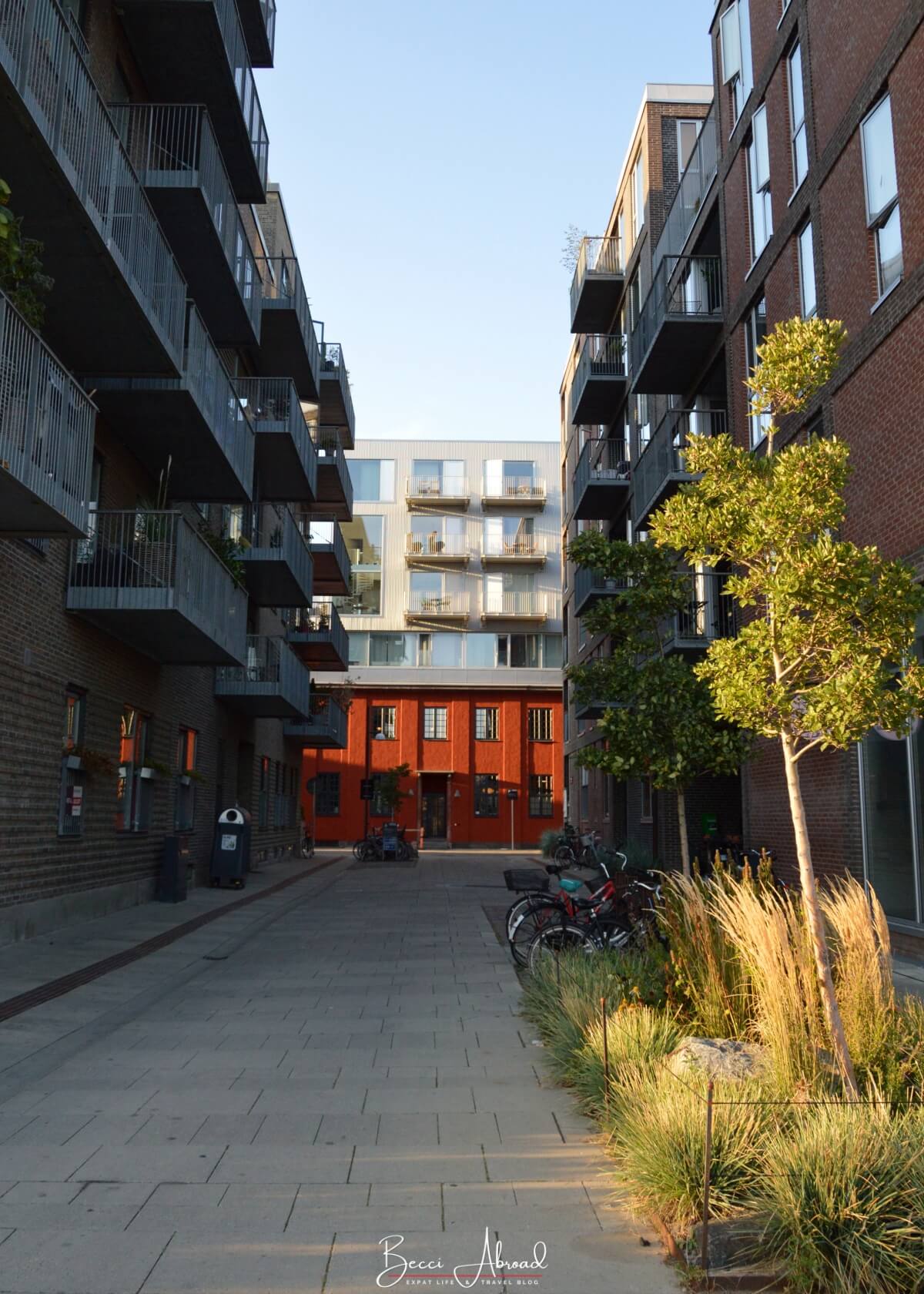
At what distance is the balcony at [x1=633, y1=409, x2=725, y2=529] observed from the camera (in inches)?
827

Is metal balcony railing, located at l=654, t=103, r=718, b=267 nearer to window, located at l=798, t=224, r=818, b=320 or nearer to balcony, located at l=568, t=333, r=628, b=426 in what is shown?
balcony, located at l=568, t=333, r=628, b=426

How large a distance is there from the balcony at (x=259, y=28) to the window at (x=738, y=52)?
315 inches

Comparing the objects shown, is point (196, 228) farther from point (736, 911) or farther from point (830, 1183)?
point (830, 1183)

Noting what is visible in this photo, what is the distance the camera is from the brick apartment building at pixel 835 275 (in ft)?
38.9

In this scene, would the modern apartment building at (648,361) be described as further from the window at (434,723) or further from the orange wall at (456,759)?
the window at (434,723)

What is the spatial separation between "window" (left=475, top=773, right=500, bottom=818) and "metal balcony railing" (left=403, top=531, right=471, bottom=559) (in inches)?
414

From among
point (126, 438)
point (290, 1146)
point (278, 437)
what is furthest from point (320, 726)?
point (290, 1146)

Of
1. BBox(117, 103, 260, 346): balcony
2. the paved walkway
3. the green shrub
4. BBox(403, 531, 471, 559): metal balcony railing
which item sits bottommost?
the paved walkway

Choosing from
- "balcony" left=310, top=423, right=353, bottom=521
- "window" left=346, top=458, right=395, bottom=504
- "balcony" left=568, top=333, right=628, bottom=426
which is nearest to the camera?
"balcony" left=568, top=333, right=628, bottom=426

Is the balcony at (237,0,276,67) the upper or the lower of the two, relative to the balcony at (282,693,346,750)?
upper

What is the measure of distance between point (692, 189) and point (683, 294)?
248 cm

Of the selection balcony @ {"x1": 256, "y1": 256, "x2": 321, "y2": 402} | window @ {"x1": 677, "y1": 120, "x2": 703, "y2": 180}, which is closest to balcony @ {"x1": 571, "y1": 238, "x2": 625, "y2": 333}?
window @ {"x1": 677, "y1": 120, "x2": 703, "y2": 180}

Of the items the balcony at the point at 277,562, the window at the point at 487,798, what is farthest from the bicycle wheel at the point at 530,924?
the window at the point at 487,798

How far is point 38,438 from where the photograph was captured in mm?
10500
